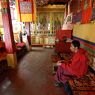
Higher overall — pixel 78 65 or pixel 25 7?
pixel 25 7

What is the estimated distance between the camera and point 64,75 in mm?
2771

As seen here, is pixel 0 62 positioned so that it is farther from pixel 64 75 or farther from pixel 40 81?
pixel 64 75

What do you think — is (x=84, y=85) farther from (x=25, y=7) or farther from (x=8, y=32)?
(x=25, y=7)

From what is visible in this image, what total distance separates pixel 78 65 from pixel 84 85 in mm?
432

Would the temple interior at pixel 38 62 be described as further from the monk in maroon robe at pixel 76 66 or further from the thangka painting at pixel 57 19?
the thangka painting at pixel 57 19

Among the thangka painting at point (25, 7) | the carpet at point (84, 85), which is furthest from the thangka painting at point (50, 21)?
the carpet at point (84, 85)

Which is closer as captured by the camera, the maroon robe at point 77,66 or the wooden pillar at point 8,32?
the maroon robe at point 77,66

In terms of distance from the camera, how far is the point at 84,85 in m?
2.28

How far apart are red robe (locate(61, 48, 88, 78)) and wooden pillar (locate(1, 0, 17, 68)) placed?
2155 mm

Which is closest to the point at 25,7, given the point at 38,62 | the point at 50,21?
the point at 50,21

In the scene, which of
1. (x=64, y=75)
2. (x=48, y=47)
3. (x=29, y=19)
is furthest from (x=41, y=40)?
(x=64, y=75)

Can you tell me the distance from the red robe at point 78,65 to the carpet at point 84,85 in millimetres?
135

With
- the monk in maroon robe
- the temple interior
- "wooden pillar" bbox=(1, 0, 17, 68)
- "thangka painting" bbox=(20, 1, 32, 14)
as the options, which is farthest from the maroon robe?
"thangka painting" bbox=(20, 1, 32, 14)

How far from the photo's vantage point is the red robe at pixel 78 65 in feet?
8.39
